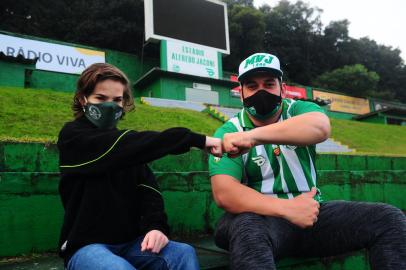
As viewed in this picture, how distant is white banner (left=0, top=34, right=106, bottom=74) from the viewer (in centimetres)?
1859

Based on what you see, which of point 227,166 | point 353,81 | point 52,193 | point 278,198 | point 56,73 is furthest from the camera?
point 353,81

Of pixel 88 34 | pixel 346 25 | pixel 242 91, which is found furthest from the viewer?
pixel 346 25

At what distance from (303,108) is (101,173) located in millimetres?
1252

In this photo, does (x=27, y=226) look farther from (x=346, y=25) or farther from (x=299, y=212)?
(x=346, y=25)

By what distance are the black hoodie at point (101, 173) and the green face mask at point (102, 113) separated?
7 cm

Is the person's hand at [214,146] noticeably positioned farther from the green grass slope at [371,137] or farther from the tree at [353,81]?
the tree at [353,81]

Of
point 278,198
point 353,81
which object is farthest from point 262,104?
point 353,81

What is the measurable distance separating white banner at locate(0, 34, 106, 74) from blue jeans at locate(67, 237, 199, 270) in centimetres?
1916

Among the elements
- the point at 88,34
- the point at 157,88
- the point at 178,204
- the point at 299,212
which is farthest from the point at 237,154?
the point at 88,34

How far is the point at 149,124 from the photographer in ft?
27.3

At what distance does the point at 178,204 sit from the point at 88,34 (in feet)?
90.3

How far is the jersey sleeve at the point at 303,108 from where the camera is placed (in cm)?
224

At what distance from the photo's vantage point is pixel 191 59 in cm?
2017

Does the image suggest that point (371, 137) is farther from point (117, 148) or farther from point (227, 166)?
point (117, 148)
